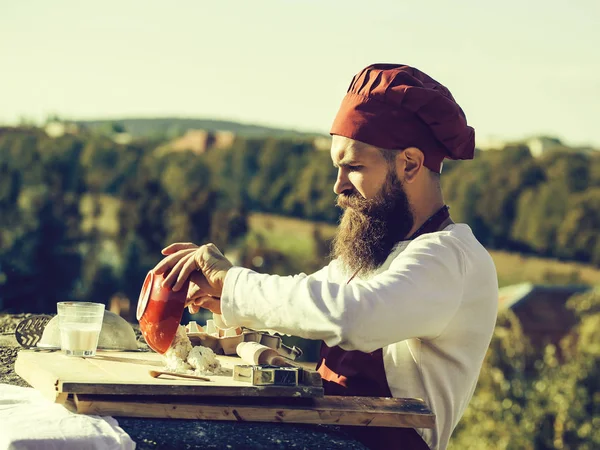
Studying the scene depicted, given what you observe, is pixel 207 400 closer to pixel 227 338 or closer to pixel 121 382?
pixel 121 382

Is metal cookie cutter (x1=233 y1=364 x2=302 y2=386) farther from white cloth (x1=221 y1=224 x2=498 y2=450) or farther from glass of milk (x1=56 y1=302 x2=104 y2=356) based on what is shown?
glass of milk (x1=56 y1=302 x2=104 y2=356)

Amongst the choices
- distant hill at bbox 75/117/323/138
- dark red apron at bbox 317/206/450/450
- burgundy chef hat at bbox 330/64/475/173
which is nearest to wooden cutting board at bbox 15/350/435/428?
dark red apron at bbox 317/206/450/450

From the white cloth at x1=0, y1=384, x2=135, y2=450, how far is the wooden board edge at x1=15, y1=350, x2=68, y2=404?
0.04 meters

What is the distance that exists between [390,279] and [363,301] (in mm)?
124

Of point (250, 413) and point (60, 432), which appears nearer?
point (60, 432)

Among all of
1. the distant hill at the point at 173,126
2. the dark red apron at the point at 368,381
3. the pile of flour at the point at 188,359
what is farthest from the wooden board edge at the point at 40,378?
the distant hill at the point at 173,126

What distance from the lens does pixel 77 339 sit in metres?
3.45

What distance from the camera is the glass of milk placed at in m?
3.45

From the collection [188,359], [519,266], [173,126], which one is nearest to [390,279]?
[188,359]

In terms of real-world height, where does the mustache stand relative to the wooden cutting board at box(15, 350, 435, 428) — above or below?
above

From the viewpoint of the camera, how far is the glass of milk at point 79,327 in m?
3.45

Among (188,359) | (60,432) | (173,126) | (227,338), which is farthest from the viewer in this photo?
(173,126)

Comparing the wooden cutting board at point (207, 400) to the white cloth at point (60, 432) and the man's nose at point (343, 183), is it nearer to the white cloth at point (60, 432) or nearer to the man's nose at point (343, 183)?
the white cloth at point (60, 432)

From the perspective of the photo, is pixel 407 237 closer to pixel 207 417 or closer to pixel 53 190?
pixel 207 417
